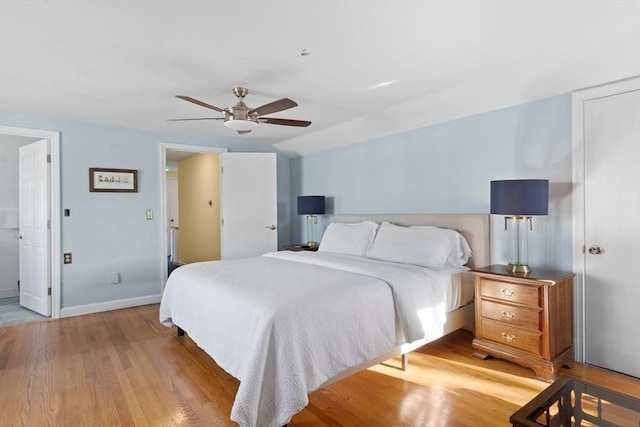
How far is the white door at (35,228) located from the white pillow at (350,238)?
317 cm

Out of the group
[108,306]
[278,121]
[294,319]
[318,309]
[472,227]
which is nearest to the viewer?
[294,319]

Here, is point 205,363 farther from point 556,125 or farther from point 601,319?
point 556,125

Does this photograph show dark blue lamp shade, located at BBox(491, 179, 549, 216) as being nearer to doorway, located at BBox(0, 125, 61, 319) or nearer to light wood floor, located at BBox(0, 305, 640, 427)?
light wood floor, located at BBox(0, 305, 640, 427)

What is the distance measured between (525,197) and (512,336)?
1.02 metres

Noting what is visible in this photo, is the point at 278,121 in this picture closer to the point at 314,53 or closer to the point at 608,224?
the point at 314,53

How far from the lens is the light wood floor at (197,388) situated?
1.94 m

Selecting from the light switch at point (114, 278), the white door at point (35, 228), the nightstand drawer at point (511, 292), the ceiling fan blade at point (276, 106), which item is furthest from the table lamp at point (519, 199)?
the white door at point (35, 228)

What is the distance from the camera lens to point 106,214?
4156 millimetres

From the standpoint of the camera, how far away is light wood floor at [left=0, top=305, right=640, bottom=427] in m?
1.94

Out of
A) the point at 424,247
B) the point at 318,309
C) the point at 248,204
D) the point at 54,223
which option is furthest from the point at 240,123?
the point at 54,223

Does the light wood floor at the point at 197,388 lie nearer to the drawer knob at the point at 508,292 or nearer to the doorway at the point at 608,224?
the doorway at the point at 608,224

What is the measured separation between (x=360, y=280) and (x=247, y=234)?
9.84 ft

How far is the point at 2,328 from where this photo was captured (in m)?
3.51

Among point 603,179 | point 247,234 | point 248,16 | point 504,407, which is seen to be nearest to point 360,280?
point 504,407
